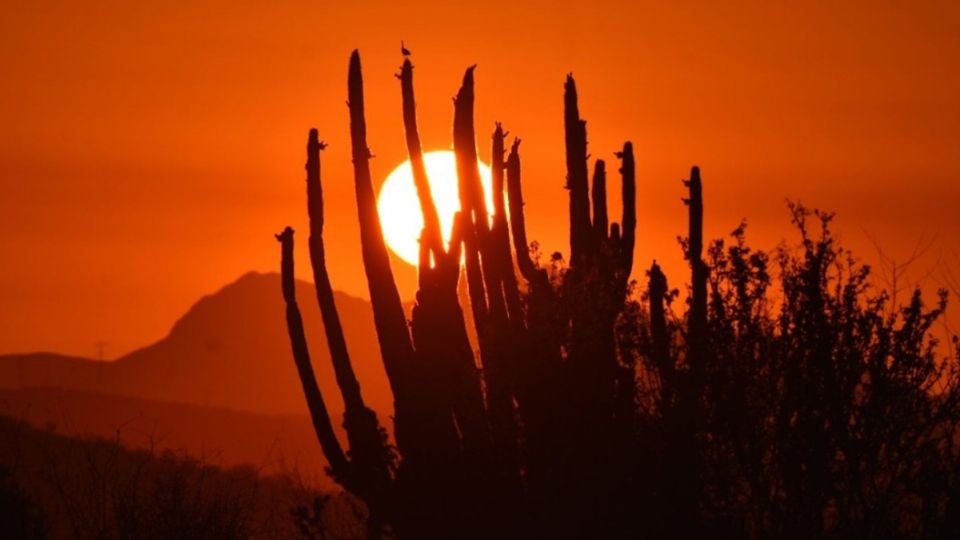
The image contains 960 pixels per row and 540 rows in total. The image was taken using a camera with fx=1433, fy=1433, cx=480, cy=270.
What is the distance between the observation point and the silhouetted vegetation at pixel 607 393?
10609 millimetres

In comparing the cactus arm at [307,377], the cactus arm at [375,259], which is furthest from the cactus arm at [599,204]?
the cactus arm at [307,377]

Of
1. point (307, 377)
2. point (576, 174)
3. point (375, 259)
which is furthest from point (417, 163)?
point (307, 377)

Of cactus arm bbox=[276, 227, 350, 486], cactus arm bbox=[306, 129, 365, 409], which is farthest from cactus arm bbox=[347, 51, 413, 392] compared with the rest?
cactus arm bbox=[276, 227, 350, 486]

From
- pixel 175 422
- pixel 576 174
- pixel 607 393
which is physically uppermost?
pixel 175 422

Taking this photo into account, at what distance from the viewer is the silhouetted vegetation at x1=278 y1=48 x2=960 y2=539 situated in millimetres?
10609

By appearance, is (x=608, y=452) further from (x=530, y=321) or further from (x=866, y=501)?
(x=866, y=501)

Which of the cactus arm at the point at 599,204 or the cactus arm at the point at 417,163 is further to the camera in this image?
the cactus arm at the point at 599,204

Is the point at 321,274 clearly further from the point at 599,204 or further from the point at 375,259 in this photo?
the point at 599,204

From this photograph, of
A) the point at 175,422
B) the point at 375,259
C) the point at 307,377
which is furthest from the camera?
the point at 175,422

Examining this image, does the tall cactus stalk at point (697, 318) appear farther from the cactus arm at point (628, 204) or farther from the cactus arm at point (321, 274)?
the cactus arm at point (321, 274)

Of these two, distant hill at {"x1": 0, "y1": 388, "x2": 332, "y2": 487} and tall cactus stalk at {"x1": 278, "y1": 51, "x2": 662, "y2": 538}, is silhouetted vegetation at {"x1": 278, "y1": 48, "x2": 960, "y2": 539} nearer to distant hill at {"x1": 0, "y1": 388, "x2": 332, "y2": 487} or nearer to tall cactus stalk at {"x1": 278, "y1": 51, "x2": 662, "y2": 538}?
tall cactus stalk at {"x1": 278, "y1": 51, "x2": 662, "y2": 538}

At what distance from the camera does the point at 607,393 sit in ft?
35.3

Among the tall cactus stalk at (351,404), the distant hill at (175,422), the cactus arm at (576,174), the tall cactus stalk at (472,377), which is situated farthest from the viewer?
the distant hill at (175,422)

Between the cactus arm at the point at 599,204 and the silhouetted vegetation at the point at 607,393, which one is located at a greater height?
the cactus arm at the point at 599,204
